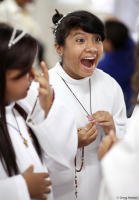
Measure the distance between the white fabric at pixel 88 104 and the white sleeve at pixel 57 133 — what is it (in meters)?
0.19

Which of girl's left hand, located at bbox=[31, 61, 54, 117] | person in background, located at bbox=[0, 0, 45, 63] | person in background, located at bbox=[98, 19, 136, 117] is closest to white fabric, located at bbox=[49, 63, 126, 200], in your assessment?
girl's left hand, located at bbox=[31, 61, 54, 117]

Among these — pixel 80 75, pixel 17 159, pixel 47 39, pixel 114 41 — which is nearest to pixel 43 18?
pixel 47 39

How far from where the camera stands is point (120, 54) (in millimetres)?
3057

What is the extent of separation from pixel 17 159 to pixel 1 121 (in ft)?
0.54

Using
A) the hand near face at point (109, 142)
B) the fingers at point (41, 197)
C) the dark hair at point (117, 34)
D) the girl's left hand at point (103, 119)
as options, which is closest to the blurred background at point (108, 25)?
the dark hair at point (117, 34)

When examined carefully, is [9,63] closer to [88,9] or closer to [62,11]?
[88,9]

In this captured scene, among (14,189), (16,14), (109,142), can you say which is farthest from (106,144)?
(16,14)

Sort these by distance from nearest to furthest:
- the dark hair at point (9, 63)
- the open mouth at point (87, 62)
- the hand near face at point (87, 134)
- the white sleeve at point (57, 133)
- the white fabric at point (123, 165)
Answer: the white fabric at point (123, 165), the dark hair at point (9, 63), the white sleeve at point (57, 133), the hand near face at point (87, 134), the open mouth at point (87, 62)

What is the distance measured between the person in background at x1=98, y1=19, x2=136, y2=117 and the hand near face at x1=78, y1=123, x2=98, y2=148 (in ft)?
5.06

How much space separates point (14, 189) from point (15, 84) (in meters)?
0.40

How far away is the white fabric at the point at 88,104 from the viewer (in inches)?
62.7

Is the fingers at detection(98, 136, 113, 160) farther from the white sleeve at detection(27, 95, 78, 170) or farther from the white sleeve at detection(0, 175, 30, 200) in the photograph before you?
the white sleeve at detection(0, 175, 30, 200)

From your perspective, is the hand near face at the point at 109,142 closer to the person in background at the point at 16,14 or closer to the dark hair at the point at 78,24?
the dark hair at the point at 78,24

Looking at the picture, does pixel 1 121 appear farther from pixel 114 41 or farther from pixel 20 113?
pixel 114 41
